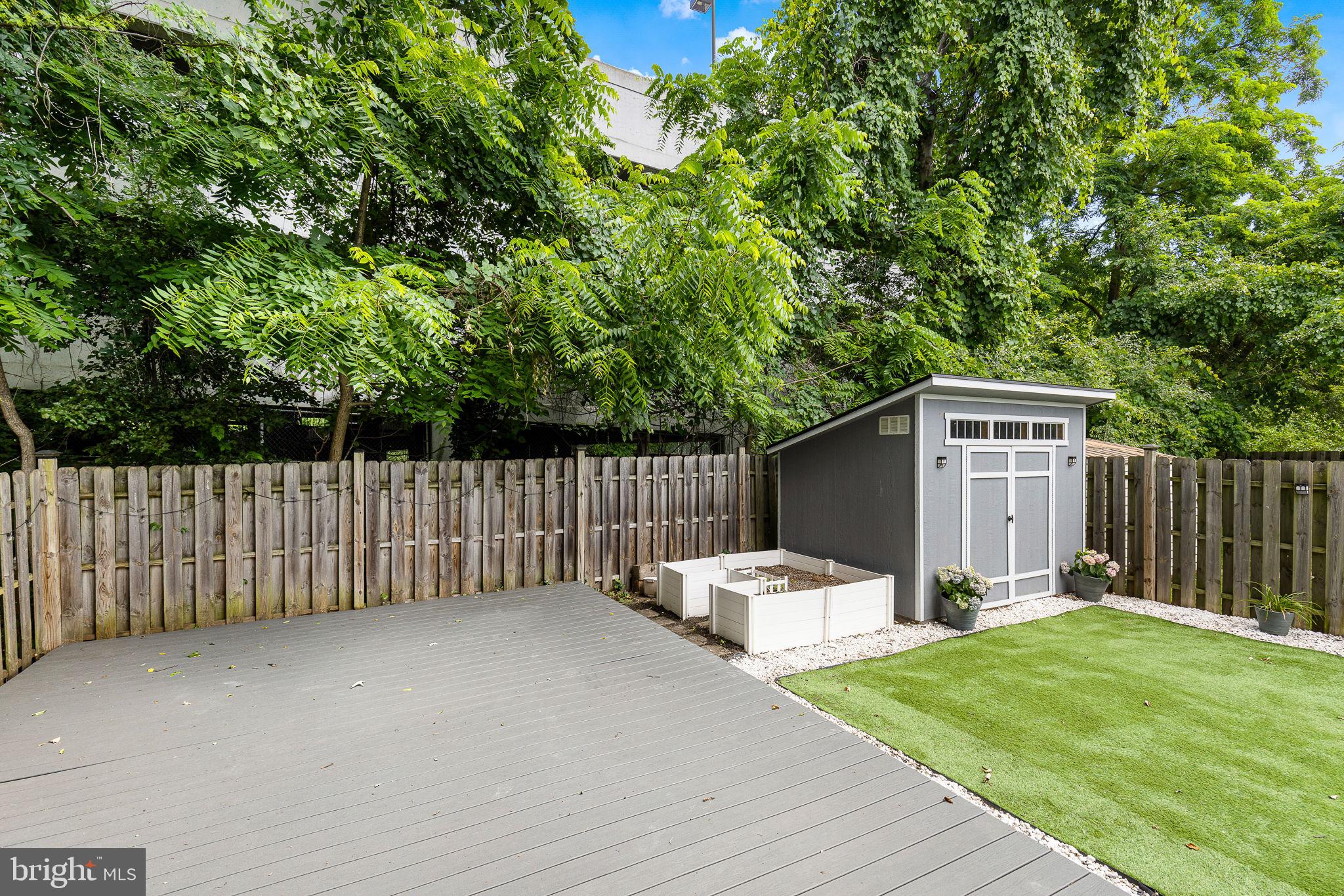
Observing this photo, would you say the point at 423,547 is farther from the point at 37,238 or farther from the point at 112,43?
the point at 112,43

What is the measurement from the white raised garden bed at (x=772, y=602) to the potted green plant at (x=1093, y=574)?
8.23 ft

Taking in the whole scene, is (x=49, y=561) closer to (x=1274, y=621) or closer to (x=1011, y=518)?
(x=1011, y=518)

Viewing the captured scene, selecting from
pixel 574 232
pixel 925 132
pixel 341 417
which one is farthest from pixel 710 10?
pixel 341 417

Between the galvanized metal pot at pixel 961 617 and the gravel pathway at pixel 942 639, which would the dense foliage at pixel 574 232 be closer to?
the gravel pathway at pixel 942 639

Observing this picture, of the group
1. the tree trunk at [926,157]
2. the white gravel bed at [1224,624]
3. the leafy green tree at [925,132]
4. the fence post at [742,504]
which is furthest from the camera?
the tree trunk at [926,157]

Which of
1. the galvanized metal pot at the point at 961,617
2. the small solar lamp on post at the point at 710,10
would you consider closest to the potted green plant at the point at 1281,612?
the galvanized metal pot at the point at 961,617

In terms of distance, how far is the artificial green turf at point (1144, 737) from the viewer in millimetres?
2223

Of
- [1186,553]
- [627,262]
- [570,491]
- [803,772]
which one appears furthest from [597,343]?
[1186,553]

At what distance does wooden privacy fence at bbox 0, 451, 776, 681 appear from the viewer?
389 centimetres

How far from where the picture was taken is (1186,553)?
576cm

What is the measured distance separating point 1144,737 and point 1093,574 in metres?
3.58

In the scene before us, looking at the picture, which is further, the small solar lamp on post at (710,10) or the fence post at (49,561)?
the small solar lamp on post at (710,10)

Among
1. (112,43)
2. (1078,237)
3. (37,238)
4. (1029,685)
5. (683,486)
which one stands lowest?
(1029,685)

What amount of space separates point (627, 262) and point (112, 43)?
4229 mm
